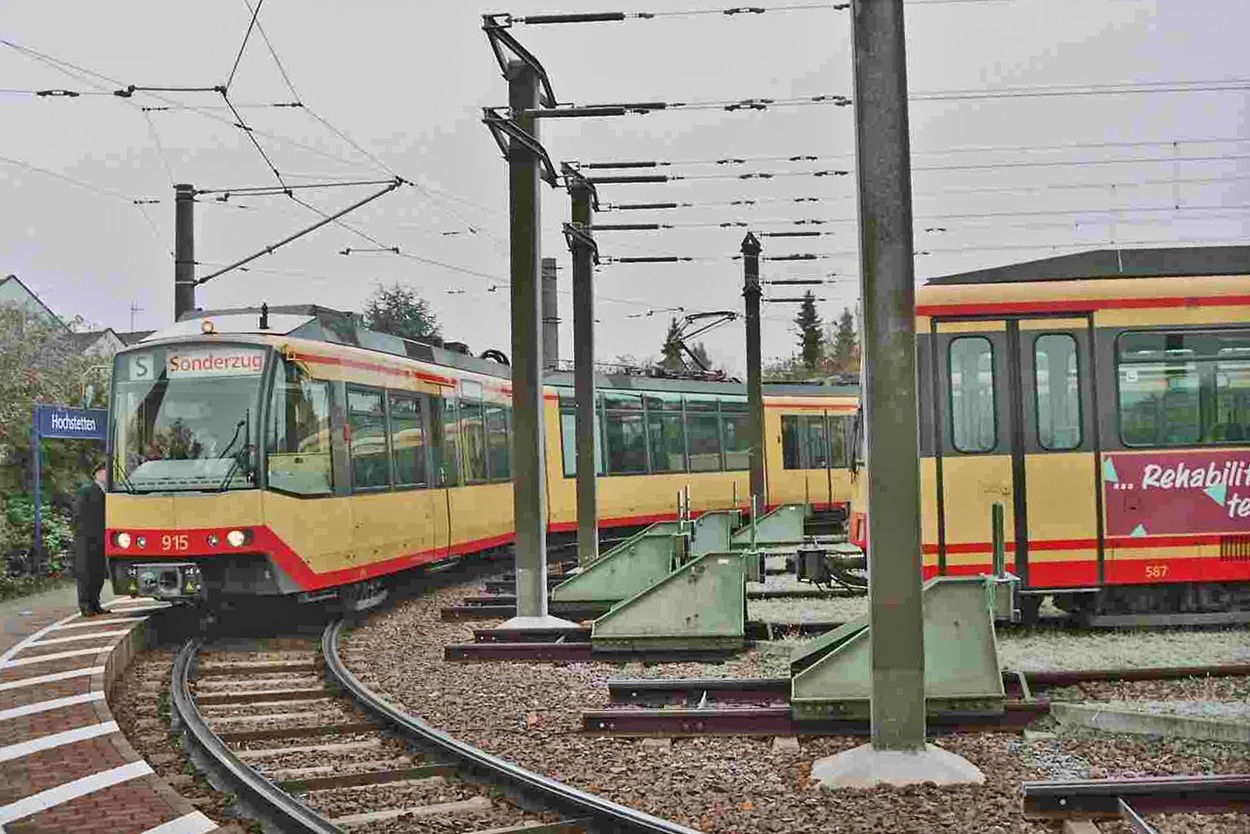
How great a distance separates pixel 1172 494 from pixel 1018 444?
147cm

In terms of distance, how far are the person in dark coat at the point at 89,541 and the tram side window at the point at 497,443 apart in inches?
249

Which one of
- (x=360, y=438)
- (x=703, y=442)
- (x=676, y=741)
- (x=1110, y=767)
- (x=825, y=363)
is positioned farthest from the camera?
(x=825, y=363)

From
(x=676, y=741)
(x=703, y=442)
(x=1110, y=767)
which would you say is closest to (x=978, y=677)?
(x=1110, y=767)

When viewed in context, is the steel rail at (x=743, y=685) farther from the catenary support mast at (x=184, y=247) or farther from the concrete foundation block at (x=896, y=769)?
the catenary support mast at (x=184, y=247)

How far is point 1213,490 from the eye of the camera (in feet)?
A: 43.0

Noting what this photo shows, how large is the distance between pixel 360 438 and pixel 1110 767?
9.90m

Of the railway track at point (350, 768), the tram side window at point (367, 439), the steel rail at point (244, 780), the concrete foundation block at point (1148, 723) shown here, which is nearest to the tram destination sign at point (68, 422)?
the tram side window at point (367, 439)

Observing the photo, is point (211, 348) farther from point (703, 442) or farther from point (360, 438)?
point (703, 442)

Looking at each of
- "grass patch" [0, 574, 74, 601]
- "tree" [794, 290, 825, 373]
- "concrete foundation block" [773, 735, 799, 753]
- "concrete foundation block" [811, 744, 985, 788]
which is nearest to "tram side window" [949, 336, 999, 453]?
"concrete foundation block" [773, 735, 799, 753]

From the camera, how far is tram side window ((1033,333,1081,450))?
13.1 m

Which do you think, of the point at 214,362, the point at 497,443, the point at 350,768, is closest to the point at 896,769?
the point at 350,768

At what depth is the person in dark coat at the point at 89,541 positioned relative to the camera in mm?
15859

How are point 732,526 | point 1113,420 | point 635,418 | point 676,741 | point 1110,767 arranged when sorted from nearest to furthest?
1. point 1110,767
2. point 676,741
3. point 1113,420
4. point 732,526
5. point 635,418

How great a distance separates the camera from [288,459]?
14.4m
